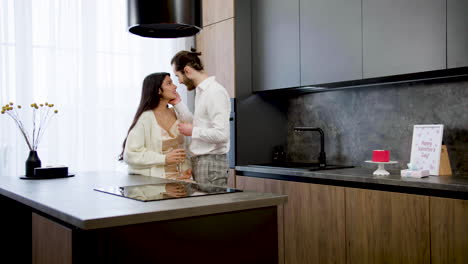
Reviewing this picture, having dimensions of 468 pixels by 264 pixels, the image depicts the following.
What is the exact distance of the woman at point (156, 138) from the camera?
2623 mm

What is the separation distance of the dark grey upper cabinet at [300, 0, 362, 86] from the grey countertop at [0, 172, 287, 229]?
1.62 meters

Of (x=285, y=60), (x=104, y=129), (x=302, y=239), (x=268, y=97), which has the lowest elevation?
(x=302, y=239)

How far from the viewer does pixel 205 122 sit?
10.1 feet

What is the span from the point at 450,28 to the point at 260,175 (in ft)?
5.76

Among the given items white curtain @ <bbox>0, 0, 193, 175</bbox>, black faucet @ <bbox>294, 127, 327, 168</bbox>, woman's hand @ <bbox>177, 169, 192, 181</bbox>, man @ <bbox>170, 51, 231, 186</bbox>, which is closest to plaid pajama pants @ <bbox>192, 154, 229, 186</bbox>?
man @ <bbox>170, 51, 231, 186</bbox>

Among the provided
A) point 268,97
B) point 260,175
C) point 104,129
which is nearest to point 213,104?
point 260,175

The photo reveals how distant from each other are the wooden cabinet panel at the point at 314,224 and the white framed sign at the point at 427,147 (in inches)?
20.1

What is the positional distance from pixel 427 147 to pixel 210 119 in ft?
4.44

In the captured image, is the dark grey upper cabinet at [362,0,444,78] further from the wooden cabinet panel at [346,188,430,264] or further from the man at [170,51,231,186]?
the man at [170,51,231,186]

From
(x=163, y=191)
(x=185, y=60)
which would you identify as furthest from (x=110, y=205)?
(x=185, y=60)

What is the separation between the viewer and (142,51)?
14.6 feet

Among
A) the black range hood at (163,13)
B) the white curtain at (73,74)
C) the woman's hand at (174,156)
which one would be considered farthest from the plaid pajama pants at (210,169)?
the white curtain at (73,74)

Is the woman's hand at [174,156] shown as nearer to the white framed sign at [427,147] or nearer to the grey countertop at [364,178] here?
the grey countertop at [364,178]

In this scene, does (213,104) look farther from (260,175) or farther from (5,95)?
(5,95)
